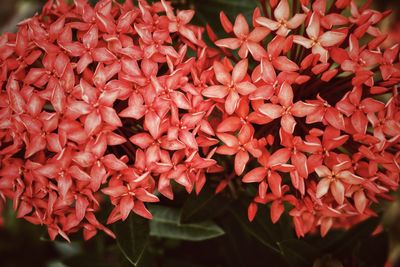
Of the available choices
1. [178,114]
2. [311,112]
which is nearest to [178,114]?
Result: [178,114]

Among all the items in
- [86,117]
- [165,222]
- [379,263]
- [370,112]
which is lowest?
[379,263]

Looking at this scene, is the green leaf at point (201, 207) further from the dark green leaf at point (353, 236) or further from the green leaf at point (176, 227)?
the dark green leaf at point (353, 236)

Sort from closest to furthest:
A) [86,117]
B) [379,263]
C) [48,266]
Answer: [86,117] < [379,263] < [48,266]

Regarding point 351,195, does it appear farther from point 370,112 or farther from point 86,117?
point 86,117

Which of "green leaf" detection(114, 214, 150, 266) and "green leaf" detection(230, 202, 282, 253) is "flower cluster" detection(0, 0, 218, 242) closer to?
"green leaf" detection(114, 214, 150, 266)

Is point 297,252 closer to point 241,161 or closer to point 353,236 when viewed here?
point 353,236

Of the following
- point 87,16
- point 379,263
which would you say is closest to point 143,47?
point 87,16

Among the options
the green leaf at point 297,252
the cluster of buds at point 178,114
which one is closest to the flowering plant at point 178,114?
the cluster of buds at point 178,114
